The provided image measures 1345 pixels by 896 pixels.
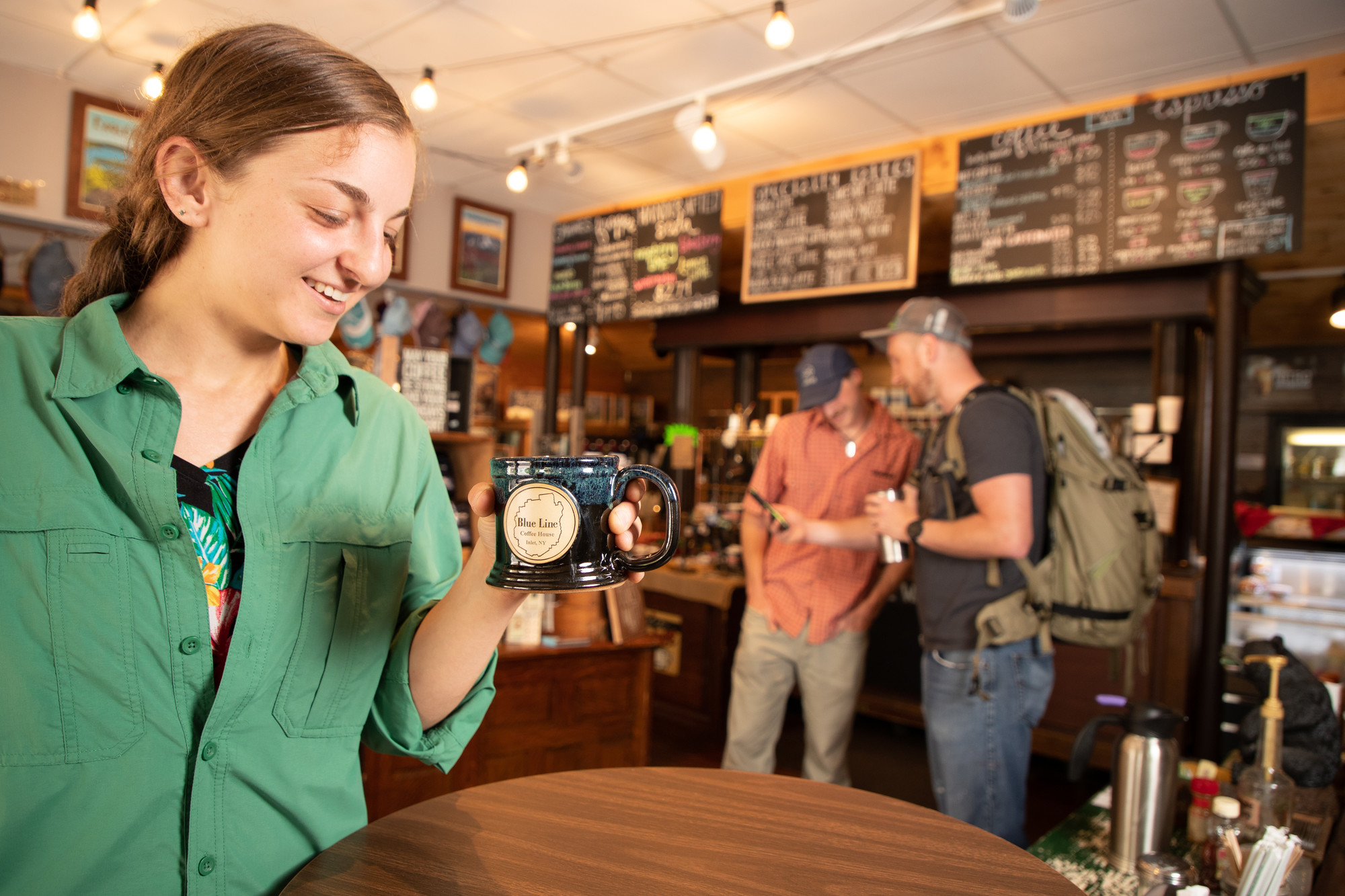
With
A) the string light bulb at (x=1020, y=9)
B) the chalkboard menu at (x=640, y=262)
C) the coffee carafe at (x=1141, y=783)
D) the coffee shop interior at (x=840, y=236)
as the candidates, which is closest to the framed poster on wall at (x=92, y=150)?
the coffee shop interior at (x=840, y=236)

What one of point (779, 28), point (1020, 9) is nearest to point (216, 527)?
point (779, 28)

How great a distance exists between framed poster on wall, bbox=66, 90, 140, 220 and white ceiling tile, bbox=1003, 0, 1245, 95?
4.43 metres

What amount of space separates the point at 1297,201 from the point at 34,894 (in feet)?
13.4

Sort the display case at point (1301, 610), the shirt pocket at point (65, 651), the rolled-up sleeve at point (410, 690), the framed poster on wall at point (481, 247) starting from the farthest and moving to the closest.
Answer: the framed poster on wall at point (481, 247) → the display case at point (1301, 610) → the rolled-up sleeve at point (410, 690) → the shirt pocket at point (65, 651)

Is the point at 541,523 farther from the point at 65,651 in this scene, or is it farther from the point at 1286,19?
the point at 1286,19

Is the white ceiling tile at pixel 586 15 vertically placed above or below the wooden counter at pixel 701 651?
above

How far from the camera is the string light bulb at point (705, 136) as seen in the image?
3.81 metres

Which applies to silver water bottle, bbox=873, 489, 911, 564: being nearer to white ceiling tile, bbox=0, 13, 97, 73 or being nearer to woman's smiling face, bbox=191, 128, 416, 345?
woman's smiling face, bbox=191, 128, 416, 345

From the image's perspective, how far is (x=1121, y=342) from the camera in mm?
5707

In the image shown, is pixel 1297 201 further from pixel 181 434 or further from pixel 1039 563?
pixel 181 434

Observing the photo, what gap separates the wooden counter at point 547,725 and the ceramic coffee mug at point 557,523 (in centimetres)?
181

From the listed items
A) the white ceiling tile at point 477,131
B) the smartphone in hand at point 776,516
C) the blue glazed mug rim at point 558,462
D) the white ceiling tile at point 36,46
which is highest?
the white ceiling tile at point 36,46

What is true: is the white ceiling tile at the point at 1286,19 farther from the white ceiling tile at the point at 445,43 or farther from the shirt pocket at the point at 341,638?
the shirt pocket at the point at 341,638

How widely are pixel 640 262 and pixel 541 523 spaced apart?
15.1ft
